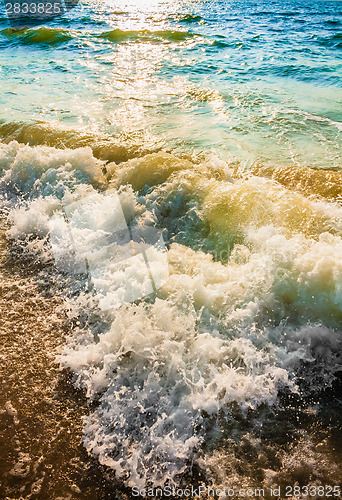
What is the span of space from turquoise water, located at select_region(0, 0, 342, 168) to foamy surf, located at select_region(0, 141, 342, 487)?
2.00m

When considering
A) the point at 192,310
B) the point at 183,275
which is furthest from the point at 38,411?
the point at 183,275

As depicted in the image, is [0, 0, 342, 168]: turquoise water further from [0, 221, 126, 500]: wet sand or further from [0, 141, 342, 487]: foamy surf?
[0, 221, 126, 500]: wet sand

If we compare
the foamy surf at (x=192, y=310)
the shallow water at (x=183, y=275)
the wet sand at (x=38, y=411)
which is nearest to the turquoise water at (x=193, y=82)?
the shallow water at (x=183, y=275)

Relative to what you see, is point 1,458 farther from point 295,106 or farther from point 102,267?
point 295,106

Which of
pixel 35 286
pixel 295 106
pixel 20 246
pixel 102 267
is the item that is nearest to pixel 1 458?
pixel 35 286

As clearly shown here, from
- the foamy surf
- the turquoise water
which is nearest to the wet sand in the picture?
the foamy surf

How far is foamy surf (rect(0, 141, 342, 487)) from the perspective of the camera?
10.2 feet

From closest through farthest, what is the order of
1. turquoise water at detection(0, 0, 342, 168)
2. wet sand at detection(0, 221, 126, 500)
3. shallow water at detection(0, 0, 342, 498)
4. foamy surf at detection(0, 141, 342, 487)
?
wet sand at detection(0, 221, 126, 500) < shallow water at detection(0, 0, 342, 498) < foamy surf at detection(0, 141, 342, 487) < turquoise water at detection(0, 0, 342, 168)

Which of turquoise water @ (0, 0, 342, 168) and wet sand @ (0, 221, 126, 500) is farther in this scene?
turquoise water @ (0, 0, 342, 168)

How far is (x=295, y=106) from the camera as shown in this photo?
361 inches

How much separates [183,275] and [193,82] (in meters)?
8.77

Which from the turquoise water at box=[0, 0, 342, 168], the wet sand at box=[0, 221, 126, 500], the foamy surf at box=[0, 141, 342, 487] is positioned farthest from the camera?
the turquoise water at box=[0, 0, 342, 168]

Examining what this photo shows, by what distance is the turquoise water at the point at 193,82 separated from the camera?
Result: 791cm

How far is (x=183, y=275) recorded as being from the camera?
14.8ft
